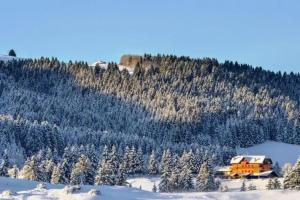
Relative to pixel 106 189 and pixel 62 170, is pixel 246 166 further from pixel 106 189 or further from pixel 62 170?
pixel 106 189

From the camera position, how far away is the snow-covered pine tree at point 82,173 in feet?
422

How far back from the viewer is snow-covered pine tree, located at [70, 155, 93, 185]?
12875 centimetres

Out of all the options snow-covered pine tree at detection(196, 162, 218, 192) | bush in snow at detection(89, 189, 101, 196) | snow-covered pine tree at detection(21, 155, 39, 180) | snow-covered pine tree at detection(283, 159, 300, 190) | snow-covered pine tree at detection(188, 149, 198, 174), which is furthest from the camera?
snow-covered pine tree at detection(188, 149, 198, 174)

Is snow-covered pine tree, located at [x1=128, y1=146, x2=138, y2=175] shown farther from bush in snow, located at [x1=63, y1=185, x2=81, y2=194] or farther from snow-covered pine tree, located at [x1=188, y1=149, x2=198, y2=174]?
bush in snow, located at [x1=63, y1=185, x2=81, y2=194]

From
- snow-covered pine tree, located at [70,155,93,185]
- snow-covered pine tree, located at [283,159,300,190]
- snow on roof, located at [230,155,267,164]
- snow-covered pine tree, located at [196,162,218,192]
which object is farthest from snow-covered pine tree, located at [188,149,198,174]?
snow-covered pine tree, located at [283,159,300,190]

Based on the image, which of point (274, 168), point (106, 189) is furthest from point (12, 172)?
point (274, 168)

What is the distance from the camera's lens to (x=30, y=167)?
A: 443ft

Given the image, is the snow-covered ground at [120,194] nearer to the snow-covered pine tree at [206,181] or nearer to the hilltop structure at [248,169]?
the snow-covered pine tree at [206,181]

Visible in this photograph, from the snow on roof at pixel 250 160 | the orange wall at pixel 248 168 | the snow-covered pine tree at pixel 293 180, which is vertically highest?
the snow on roof at pixel 250 160

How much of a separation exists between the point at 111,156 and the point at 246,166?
54239 mm

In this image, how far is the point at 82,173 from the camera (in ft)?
431

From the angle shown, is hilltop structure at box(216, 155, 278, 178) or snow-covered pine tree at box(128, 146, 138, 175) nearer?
snow-covered pine tree at box(128, 146, 138, 175)

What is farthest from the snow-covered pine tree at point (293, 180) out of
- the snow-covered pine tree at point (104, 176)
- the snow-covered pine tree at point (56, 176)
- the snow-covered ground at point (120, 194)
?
the snow-covered pine tree at point (56, 176)

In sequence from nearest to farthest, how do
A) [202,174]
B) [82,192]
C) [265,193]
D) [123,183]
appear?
1. [82,192]
2. [265,193]
3. [123,183]
4. [202,174]
